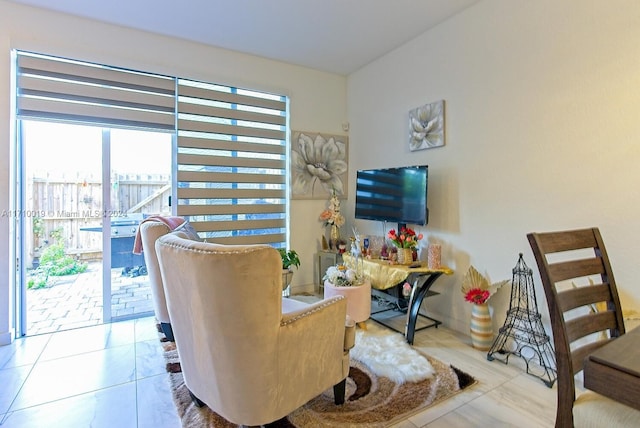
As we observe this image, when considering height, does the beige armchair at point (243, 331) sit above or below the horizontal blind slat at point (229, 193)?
below

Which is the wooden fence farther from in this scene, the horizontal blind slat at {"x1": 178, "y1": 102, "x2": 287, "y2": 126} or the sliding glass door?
the horizontal blind slat at {"x1": 178, "y1": 102, "x2": 287, "y2": 126}

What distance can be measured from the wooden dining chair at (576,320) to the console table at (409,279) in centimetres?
136

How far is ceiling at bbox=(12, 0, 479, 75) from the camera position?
2.60 meters

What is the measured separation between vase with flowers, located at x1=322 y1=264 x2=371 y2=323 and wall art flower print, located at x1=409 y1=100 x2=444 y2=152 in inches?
53.6

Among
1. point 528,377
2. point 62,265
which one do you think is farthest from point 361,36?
point 62,265

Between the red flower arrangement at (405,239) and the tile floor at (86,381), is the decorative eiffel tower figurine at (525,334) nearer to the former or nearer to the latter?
the red flower arrangement at (405,239)

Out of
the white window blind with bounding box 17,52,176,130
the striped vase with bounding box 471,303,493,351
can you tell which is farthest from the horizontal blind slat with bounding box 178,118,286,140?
the striped vase with bounding box 471,303,493,351

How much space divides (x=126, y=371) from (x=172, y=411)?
651 mm

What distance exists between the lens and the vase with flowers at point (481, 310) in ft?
8.02

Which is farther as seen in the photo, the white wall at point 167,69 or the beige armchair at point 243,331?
the white wall at point 167,69

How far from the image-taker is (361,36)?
3133mm

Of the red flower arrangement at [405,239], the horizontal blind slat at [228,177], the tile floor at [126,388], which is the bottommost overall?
the tile floor at [126,388]

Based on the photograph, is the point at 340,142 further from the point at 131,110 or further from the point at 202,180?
the point at 131,110

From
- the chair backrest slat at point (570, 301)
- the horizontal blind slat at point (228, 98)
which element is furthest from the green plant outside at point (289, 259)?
the chair backrest slat at point (570, 301)
